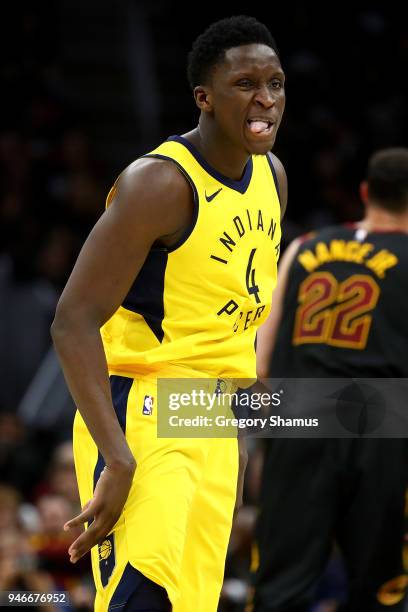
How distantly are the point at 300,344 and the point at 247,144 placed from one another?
2.16 metres

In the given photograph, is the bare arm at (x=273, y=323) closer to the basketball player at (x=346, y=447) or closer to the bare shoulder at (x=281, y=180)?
the basketball player at (x=346, y=447)

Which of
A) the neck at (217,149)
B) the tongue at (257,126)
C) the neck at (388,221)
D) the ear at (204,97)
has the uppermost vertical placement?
the ear at (204,97)

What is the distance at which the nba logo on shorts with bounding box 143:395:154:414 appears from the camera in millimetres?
3486

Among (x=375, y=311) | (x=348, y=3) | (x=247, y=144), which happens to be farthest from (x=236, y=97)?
(x=348, y=3)

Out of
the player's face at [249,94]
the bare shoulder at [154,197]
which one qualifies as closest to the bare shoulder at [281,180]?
the player's face at [249,94]

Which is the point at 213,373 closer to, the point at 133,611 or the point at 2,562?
the point at 133,611

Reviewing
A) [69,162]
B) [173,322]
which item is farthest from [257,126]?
[69,162]

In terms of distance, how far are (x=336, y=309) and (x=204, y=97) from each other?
2.10 meters

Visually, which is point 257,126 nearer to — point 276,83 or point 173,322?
point 276,83

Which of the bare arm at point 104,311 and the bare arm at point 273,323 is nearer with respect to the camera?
the bare arm at point 104,311

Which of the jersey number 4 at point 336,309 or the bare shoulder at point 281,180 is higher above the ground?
the bare shoulder at point 281,180

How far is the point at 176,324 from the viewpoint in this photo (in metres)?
3.50

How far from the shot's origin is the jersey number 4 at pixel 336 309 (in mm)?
5445

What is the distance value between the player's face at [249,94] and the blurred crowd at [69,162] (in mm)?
3952
